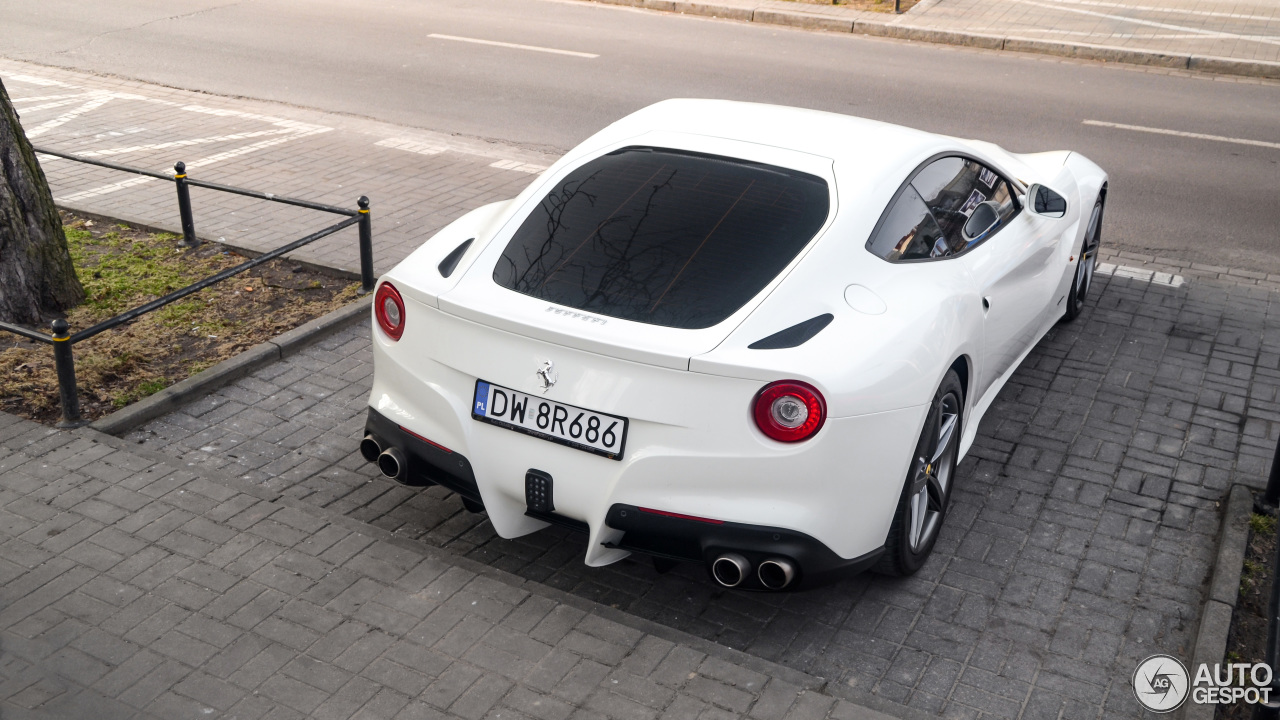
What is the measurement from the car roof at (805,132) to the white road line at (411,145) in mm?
5810

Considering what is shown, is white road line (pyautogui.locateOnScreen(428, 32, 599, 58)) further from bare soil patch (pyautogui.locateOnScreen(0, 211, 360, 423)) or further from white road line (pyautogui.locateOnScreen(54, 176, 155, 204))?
bare soil patch (pyautogui.locateOnScreen(0, 211, 360, 423))

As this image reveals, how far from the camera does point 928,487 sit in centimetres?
438

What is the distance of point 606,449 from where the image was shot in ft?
12.3

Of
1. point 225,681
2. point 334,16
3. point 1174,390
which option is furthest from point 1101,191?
point 334,16

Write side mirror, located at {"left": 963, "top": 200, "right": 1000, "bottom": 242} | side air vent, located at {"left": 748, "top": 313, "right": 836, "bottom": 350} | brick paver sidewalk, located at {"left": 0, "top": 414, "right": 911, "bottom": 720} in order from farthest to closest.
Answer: side mirror, located at {"left": 963, "top": 200, "right": 1000, "bottom": 242}
side air vent, located at {"left": 748, "top": 313, "right": 836, "bottom": 350}
brick paver sidewalk, located at {"left": 0, "top": 414, "right": 911, "bottom": 720}

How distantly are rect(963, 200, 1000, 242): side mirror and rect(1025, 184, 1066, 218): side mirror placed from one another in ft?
1.97

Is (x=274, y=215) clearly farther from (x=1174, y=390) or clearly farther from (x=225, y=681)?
(x=1174, y=390)

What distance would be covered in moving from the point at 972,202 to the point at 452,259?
2.33 metres

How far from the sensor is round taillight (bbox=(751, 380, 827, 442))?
3.60 meters

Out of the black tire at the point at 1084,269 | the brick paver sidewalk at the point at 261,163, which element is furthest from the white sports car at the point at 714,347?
the brick paver sidewalk at the point at 261,163

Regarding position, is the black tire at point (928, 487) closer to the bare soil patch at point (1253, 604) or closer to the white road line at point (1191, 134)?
the bare soil patch at point (1253, 604)

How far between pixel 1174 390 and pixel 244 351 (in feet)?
16.8

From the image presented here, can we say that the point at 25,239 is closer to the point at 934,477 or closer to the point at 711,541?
the point at 711,541

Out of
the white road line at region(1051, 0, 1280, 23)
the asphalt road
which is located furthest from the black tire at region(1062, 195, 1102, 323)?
A: the white road line at region(1051, 0, 1280, 23)
